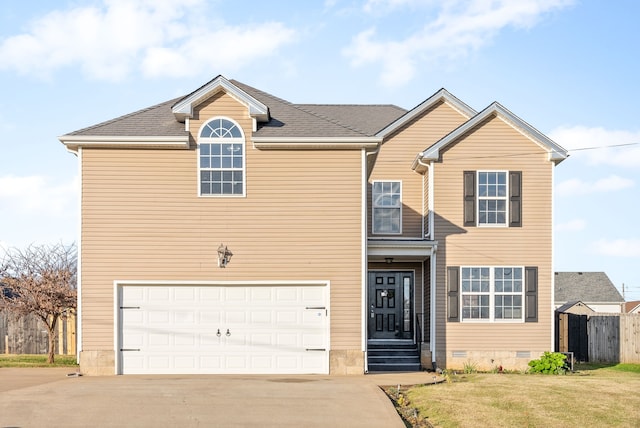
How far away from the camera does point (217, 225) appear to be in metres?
17.2

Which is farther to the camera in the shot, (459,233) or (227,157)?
(459,233)

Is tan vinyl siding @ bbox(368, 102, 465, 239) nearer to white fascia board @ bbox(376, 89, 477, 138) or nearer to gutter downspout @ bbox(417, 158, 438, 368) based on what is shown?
white fascia board @ bbox(376, 89, 477, 138)

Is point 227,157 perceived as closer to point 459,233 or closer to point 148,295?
point 148,295

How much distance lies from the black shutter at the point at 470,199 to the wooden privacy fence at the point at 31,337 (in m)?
13.2

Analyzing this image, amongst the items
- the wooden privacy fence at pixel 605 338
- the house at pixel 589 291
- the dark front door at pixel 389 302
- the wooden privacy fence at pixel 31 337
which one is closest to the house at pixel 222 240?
the dark front door at pixel 389 302

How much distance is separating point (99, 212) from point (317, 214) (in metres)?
5.06

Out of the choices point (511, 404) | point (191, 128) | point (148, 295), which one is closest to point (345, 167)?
point (191, 128)

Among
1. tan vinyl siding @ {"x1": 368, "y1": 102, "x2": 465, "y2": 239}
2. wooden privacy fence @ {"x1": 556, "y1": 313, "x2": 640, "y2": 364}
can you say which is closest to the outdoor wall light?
tan vinyl siding @ {"x1": 368, "y1": 102, "x2": 465, "y2": 239}

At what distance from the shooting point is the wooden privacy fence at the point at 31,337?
23984 mm

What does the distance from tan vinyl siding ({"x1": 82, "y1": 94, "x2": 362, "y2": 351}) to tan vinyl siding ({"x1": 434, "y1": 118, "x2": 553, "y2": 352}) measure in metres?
3.34

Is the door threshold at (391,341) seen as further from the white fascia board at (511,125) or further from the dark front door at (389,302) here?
the white fascia board at (511,125)

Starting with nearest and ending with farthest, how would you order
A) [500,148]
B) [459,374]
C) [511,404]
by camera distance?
1. [511,404]
2. [459,374]
3. [500,148]

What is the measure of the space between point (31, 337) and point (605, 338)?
61.6 ft

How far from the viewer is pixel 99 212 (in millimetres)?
17094
